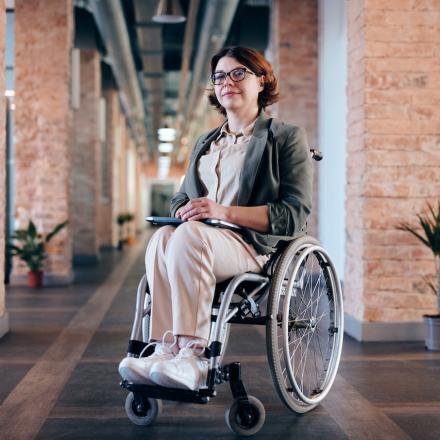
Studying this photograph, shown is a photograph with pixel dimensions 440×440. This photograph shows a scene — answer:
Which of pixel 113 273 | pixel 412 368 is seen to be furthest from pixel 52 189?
pixel 412 368

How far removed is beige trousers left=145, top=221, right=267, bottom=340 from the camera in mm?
2221

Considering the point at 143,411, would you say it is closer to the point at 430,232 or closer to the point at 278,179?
the point at 278,179

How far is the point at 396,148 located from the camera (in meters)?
4.27

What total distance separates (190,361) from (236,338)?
2.24 meters

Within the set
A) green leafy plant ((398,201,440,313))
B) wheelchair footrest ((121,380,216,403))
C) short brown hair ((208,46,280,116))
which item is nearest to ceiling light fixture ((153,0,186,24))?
green leafy plant ((398,201,440,313))

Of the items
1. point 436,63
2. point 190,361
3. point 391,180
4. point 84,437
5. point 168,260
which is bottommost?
point 84,437

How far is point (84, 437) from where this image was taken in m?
2.34

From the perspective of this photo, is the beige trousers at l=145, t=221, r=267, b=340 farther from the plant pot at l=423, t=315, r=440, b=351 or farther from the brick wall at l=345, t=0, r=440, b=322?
the brick wall at l=345, t=0, r=440, b=322

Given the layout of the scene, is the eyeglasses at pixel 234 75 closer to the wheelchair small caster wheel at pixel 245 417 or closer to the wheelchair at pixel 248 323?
the wheelchair at pixel 248 323

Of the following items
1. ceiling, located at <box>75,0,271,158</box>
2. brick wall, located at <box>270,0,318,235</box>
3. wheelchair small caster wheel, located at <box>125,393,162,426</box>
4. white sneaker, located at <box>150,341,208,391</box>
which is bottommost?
wheelchair small caster wheel, located at <box>125,393,162,426</box>

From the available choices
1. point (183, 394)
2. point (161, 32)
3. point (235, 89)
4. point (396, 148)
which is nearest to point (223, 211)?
point (235, 89)

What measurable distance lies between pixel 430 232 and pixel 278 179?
1743 mm

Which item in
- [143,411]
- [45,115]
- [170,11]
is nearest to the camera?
[143,411]

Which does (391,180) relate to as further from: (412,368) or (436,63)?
(412,368)
